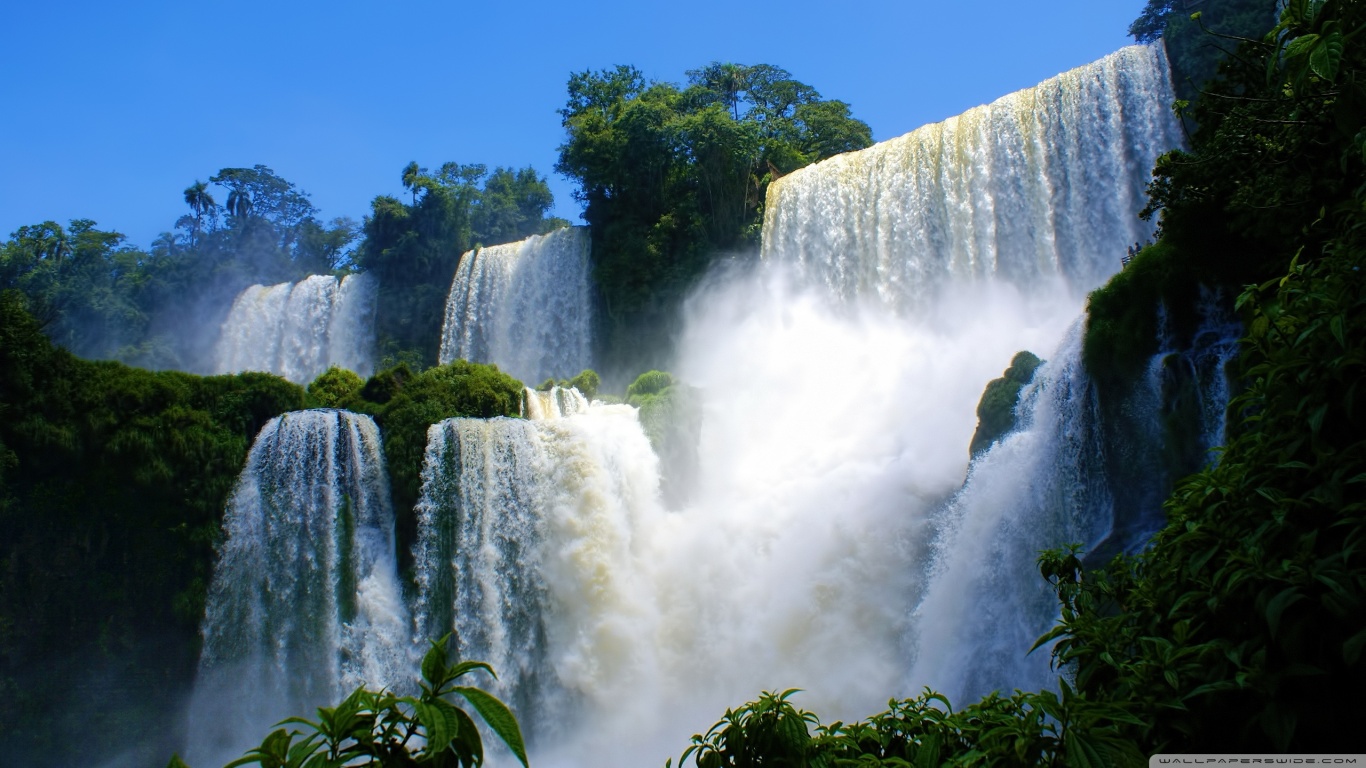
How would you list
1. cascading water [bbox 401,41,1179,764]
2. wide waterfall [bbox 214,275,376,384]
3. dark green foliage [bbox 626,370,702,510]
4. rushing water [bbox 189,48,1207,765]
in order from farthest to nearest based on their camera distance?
wide waterfall [bbox 214,275,376,384] < dark green foliage [bbox 626,370,702,510] < cascading water [bbox 401,41,1179,764] < rushing water [bbox 189,48,1207,765]

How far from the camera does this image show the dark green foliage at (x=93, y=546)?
1588cm

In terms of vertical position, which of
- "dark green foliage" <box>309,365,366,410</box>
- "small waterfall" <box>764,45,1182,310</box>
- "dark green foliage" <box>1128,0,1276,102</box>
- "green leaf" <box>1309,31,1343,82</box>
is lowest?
"green leaf" <box>1309,31,1343,82</box>

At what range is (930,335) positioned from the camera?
22.3m

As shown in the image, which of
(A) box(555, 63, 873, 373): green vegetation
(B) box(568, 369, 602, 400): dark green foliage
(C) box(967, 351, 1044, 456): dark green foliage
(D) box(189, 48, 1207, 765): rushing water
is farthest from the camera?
(A) box(555, 63, 873, 373): green vegetation

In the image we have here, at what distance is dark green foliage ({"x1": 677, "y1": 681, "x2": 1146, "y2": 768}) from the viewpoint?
2115mm

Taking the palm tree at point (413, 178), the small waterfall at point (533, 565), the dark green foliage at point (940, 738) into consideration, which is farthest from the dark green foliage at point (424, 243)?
the dark green foliage at point (940, 738)

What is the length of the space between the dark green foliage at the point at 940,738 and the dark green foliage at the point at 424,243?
108 feet

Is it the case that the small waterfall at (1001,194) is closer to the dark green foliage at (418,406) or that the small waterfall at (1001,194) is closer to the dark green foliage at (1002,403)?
the dark green foliage at (1002,403)

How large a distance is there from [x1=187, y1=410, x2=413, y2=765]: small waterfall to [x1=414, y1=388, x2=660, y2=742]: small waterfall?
2.89 ft

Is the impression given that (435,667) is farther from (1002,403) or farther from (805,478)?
(805,478)

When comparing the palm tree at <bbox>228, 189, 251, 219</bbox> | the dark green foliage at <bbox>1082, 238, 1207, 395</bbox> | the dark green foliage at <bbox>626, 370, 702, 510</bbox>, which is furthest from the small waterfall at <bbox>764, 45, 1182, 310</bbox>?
the palm tree at <bbox>228, 189, 251, 219</bbox>

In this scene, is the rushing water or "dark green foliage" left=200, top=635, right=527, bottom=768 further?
the rushing water

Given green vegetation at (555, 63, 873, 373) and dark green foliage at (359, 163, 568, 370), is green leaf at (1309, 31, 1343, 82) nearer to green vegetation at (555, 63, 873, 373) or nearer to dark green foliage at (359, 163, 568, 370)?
green vegetation at (555, 63, 873, 373)

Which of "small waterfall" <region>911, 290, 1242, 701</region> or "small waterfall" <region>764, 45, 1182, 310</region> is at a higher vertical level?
"small waterfall" <region>764, 45, 1182, 310</region>
